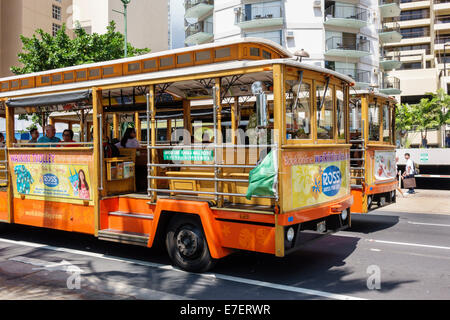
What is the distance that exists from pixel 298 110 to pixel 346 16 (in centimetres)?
3195

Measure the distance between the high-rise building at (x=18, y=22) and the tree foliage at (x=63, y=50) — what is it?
3163 cm

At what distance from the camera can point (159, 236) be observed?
6578 millimetres

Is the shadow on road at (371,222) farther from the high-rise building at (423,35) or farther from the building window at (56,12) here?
the building window at (56,12)

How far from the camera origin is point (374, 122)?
9.57 m

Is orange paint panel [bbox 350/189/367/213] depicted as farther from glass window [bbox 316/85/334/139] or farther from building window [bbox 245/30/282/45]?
building window [bbox 245/30/282/45]

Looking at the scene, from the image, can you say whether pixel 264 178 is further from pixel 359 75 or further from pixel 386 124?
pixel 359 75

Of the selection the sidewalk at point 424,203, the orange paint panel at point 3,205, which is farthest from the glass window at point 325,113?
the sidewalk at point 424,203

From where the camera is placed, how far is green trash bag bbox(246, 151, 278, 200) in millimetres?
5438

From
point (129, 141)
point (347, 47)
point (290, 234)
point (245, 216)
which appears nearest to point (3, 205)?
point (129, 141)

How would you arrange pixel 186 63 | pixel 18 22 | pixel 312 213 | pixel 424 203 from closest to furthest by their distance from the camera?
pixel 312 213 < pixel 186 63 < pixel 424 203 < pixel 18 22

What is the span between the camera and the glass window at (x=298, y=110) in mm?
5828

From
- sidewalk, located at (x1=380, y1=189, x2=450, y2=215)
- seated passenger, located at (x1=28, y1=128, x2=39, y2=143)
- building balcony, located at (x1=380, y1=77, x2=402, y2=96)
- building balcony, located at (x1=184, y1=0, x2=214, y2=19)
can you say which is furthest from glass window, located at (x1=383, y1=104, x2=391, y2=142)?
building balcony, located at (x1=380, y1=77, x2=402, y2=96)
